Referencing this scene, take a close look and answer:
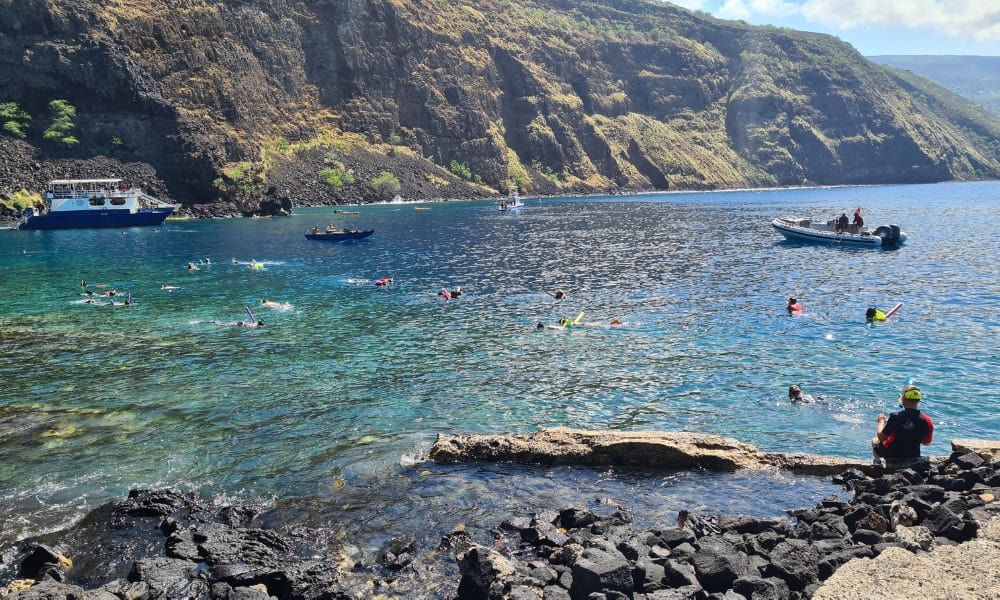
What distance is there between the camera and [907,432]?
15523 mm

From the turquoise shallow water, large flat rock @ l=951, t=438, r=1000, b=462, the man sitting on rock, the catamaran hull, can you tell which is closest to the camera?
large flat rock @ l=951, t=438, r=1000, b=462

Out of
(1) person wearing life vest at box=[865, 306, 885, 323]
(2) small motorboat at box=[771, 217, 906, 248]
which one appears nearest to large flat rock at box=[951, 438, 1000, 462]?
(1) person wearing life vest at box=[865, 306, 885, 323]

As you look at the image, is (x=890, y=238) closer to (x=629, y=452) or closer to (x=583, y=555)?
(x=629, y=452)

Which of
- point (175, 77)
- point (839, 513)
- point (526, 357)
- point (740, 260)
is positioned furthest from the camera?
point (175, 77)

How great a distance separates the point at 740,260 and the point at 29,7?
156900 mm

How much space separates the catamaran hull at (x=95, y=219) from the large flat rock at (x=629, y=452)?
116918 mm

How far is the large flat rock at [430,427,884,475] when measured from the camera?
16.6m

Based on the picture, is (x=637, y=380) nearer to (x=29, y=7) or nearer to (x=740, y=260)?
(x=740, y=260)

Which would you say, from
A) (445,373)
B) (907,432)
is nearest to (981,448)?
(907,432)

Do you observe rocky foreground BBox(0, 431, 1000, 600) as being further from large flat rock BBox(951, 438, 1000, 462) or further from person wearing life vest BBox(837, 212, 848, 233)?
person wearing life vest BBox(837, 212, 848, 233)

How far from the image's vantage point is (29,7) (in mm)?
137625

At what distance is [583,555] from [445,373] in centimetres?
1528

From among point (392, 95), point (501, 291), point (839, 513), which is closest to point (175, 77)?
point (392, 95)

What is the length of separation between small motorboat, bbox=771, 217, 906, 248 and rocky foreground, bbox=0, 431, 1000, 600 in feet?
188
